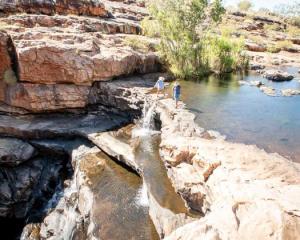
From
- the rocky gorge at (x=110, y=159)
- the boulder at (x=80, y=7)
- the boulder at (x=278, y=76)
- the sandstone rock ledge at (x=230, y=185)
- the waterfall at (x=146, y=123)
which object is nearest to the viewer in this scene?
the sandstone rock ledge at (x=230, y=185)

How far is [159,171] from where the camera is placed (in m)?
10.7

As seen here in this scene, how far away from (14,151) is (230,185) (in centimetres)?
1050

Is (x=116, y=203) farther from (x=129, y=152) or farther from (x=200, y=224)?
(x=200, y=224)

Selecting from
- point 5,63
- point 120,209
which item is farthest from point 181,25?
point 120,209

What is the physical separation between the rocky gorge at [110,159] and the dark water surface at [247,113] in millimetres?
1383

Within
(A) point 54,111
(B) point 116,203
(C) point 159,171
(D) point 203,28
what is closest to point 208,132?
(C) point 159,171

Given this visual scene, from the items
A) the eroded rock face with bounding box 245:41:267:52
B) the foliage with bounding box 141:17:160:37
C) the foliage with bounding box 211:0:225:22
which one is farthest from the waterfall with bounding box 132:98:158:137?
the eroded rock face with bounding box 245:41:267:52

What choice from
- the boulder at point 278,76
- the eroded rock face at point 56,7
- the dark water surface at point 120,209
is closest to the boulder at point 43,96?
the dark water surface at point 120,209

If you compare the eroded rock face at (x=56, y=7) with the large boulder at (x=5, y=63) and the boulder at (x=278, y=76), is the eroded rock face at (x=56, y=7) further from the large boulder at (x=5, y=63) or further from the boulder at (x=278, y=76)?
the boulder at (x=278, y=76)

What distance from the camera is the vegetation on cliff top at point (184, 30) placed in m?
20.8

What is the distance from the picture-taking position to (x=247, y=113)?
607 inches

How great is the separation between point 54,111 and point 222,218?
12916 mm

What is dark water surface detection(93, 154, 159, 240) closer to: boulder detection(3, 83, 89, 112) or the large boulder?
boulder detection(3, 83, 89, 112)

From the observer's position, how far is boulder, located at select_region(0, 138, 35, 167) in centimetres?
1369
